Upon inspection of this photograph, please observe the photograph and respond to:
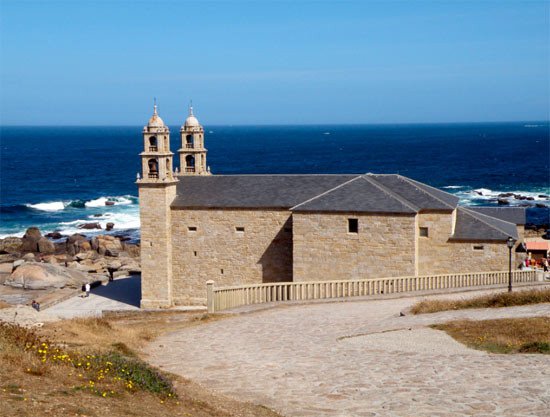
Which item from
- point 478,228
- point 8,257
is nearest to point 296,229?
point 478,228

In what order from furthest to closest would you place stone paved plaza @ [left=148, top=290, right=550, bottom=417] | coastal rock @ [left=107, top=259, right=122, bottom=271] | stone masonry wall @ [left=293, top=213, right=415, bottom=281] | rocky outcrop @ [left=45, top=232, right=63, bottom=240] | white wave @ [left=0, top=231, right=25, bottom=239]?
1. white wave @ [left=0, top=231, right=25, bottom=239]
2. rocky outcrop @ [left=45, top=232, right=63, bottom=240]
3. coastal rock @ [left=107, top=259, right=122, bottom=271]
4. stone masonry wall @ [left=293, top=213, right=415, bottom=281]
5. stone paved plaza @ [left=148, top=290, right=550, bottom=417]

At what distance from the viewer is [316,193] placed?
33.2 meters

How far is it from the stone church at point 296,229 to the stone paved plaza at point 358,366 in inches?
386

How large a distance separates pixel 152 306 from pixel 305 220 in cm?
845

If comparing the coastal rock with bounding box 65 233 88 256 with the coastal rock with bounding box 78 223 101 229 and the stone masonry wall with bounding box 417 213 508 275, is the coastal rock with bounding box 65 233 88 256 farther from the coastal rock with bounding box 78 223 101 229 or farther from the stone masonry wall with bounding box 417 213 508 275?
the stone masonry wall with bounding box 417 213 508 275

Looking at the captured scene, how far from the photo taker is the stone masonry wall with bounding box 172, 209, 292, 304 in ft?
110

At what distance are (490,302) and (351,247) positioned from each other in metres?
10.4

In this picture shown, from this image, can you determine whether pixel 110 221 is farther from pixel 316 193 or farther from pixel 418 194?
pixel 418 194

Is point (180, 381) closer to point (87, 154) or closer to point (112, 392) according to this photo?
point (112, 392)

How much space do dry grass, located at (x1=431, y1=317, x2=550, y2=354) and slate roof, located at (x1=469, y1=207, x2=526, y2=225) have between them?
652 inches

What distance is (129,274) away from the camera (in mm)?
45500

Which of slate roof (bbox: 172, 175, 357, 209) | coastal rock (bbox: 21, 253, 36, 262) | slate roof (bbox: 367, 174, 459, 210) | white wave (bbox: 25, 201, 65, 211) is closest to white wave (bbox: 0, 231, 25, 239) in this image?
coastal rock (bbox: 21, 253, 36, 262)

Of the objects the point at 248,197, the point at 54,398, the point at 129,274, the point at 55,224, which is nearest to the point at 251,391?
the point at 54,398

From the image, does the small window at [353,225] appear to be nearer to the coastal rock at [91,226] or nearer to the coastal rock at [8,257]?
the coastal rock at [8,257]
